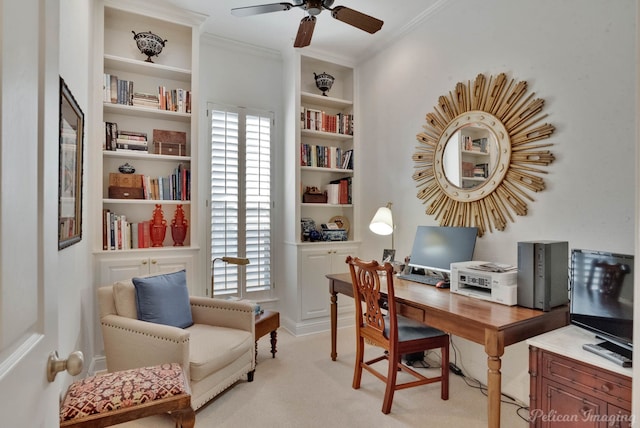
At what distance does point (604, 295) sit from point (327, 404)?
1.71 m

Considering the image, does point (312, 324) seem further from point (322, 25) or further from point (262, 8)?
point (322, 25)

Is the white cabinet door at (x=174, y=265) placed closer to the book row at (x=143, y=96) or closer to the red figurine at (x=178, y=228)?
the red figurine at (x=178, y=228)

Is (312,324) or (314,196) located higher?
(314,196)

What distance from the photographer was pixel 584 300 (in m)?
1.66

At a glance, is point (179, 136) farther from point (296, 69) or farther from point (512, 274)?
point (512, 274)

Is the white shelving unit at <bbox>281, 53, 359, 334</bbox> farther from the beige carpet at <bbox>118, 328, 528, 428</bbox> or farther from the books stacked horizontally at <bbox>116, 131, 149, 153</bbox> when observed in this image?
the books stacked horizontally at <bbox>116, 131, 149, 153</bbox>

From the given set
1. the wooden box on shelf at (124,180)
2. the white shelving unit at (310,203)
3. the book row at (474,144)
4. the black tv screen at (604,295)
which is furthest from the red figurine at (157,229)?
the black tv screen at (604,295)

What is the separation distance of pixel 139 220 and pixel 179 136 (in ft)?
2.87

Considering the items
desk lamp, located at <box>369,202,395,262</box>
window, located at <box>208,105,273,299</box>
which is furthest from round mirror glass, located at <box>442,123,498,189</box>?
window, located at <box>208,105,273,299</box>

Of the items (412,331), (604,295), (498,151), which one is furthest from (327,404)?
(498,151)

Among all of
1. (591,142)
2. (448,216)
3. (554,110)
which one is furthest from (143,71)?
(591,142)

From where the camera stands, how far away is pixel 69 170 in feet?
5.96

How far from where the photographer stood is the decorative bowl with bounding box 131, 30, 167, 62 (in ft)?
9.72

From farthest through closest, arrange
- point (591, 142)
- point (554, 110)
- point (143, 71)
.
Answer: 1. point (143, 71)
2. point (554, 110)
3. point (591, 142)
